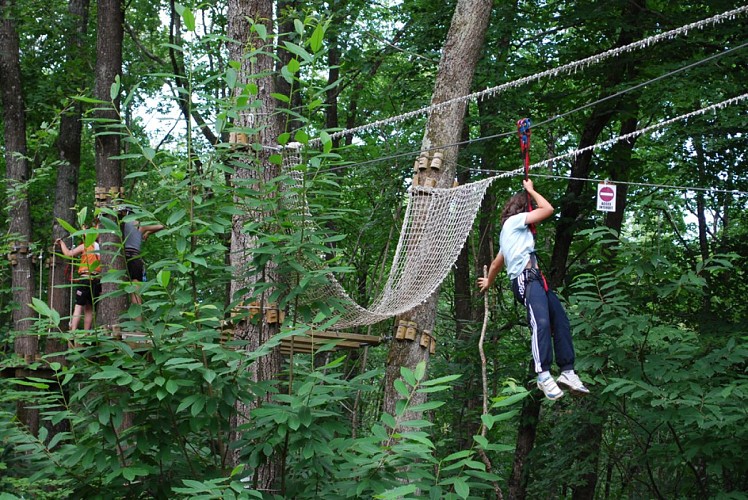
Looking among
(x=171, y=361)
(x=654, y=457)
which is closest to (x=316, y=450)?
(x=171, y=361)

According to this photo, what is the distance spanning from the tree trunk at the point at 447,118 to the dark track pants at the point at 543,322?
4.47ft

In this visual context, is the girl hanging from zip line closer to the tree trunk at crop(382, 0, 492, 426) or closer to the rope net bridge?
the rope net bridge

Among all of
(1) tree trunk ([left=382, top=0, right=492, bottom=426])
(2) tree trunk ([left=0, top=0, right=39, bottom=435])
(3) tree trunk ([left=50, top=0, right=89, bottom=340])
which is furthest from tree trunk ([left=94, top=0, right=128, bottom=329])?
(1) tree trunk ([left=382, top=0, right=492, bottom=426])

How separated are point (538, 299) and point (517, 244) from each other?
284 mm

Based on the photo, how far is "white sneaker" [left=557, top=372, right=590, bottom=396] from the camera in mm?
4083

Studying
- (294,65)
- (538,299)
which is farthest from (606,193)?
(294,65)

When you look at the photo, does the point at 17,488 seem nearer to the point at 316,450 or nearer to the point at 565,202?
the point at 316,450

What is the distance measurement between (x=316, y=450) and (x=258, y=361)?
3.15 feet

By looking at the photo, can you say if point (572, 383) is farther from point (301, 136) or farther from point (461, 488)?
point (301, 136)

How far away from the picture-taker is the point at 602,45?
338 inches

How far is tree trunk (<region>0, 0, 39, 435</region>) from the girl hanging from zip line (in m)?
4.84

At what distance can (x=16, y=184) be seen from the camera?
24.4ft

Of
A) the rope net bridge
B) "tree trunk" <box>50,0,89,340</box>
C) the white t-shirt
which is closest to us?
the white t-shirt

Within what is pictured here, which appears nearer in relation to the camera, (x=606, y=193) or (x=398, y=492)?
(x=398, y=492)
